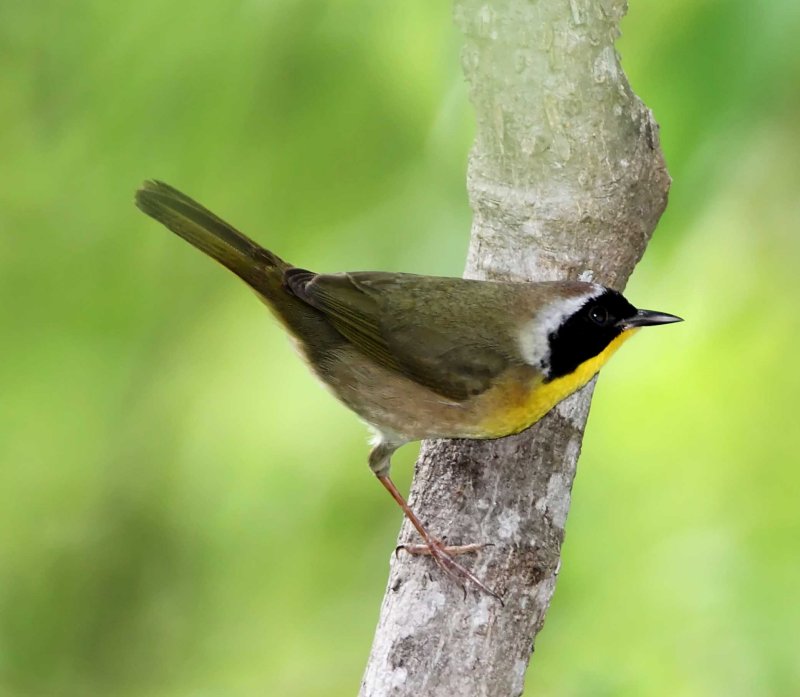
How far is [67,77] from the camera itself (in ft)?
7.41

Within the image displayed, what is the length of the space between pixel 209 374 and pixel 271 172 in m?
1.17

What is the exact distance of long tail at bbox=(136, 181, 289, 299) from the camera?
3.44 metres

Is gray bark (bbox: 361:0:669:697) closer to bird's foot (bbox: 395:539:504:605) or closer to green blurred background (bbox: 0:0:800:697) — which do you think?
bird's foot (bbox: 395:539:504:605)

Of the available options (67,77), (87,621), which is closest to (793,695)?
(67,77)

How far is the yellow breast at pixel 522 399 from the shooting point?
3.45 metres

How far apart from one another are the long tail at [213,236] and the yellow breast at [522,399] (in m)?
1.04

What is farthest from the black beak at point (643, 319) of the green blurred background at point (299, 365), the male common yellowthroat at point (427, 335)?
the green blurred background at point (299, 365)

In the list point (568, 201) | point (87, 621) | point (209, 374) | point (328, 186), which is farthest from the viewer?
point (87, 621)

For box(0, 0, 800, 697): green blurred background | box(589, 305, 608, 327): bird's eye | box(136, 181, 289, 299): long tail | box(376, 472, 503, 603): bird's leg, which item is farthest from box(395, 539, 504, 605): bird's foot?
box(136, 181, 289, 299): long tail

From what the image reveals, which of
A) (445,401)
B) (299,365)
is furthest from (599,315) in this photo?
(299,365)

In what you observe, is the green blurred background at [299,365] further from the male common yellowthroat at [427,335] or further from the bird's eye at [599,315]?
the bird's eye at [599,315]

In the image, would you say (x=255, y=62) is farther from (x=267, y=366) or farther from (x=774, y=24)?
(x=267, y=366)

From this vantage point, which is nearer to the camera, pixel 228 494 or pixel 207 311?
pixel 228 494

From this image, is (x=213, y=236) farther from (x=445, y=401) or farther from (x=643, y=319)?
(x=643, y=319)
